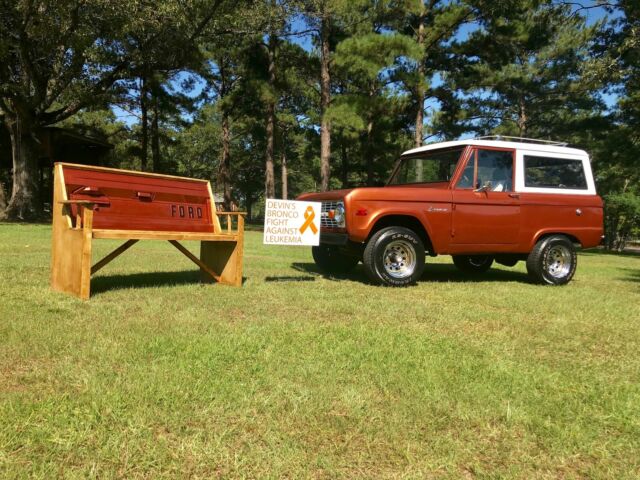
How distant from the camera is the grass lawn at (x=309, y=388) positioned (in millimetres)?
2215

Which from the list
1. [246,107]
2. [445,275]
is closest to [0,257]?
[445,275]

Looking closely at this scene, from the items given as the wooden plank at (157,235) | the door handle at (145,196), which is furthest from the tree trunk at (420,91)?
the door handle at (145,196)

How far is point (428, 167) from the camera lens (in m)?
7.79

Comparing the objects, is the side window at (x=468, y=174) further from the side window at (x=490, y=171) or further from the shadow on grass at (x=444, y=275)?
the shadow on grass at (x=444, y=275)

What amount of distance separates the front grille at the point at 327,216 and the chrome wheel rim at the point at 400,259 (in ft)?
2.75

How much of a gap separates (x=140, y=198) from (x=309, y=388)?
3.87 meters

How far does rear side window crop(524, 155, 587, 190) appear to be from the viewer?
7.45 metres

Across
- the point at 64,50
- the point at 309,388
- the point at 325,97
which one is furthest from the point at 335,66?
the point at 309,388

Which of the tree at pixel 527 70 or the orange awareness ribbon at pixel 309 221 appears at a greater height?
the tree at pixel 527 70

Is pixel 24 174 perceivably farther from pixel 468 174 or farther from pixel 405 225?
pixel 468 174

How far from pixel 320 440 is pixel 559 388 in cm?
166

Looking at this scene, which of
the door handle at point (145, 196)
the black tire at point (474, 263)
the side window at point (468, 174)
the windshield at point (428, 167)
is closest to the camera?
the door handle at point (145, 196)

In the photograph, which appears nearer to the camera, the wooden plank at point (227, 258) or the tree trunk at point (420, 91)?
the wooden plank at point (227, 258)

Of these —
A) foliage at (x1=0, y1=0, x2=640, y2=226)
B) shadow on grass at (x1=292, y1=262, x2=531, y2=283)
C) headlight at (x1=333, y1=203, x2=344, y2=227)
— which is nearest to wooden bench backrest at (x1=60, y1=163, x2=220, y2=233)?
headlight at (x1=333, y1=203, x2=344, y2=227)
